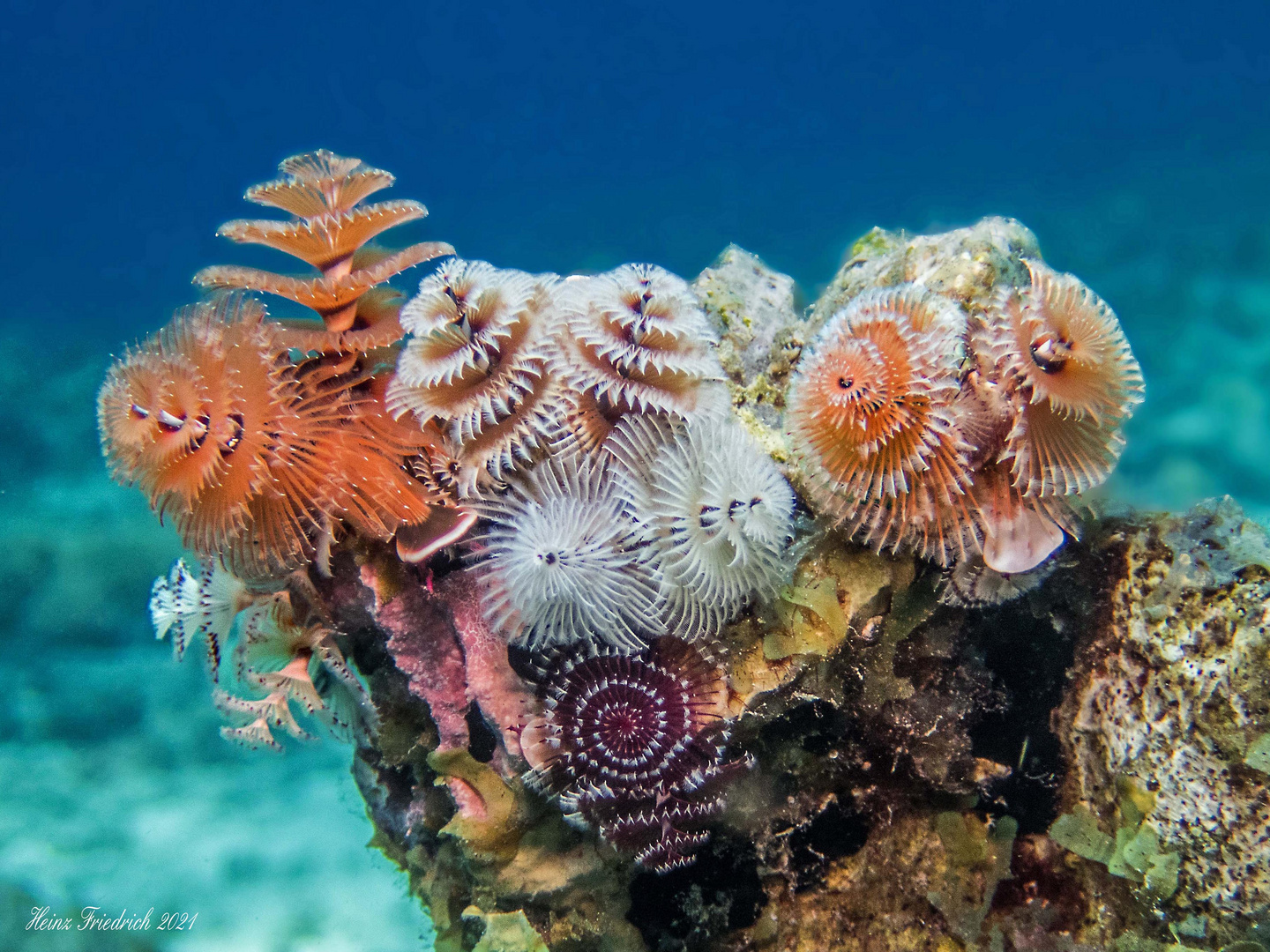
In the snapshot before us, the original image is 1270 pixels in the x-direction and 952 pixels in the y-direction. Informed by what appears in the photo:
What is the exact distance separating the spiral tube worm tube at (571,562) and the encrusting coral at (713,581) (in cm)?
2

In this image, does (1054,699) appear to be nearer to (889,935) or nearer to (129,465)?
(889,935)

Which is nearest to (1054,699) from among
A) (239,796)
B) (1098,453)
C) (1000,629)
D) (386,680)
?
(1000,629)

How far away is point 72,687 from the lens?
9.02 m

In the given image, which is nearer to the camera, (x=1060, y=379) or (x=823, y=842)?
(x=1060, y=379)

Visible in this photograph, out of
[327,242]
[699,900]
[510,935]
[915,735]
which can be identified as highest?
[327,242]

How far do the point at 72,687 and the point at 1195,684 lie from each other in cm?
1154

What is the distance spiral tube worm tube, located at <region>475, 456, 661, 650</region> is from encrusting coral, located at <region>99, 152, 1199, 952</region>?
0.05 ft

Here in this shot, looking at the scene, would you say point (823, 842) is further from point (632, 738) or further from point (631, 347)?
point (631, 347)

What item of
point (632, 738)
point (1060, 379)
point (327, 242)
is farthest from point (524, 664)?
point (1060, 379)

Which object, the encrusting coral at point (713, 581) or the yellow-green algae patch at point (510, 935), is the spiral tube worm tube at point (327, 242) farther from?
the yellow-green algae patch at point (510, 935)

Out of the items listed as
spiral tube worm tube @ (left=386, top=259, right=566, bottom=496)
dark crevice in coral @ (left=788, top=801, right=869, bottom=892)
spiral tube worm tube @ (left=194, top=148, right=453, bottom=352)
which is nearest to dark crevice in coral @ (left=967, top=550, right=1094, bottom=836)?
dark crevice in coral @ (left=788, top=801, right=869, bottom=892)

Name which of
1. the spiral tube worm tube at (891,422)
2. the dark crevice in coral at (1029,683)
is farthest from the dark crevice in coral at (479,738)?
the dark crevice in coral at (1029,683)

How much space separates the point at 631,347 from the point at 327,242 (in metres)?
1.23

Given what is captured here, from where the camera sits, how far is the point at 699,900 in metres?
3.23
